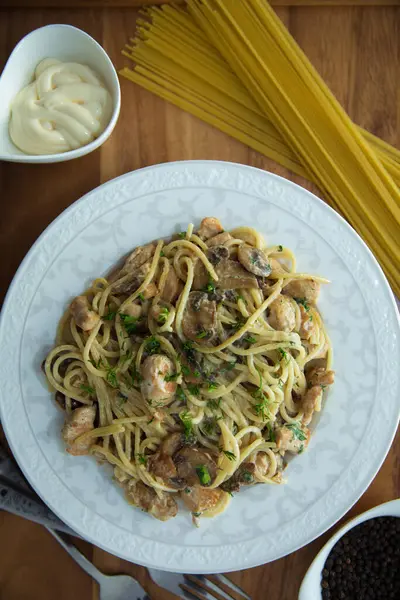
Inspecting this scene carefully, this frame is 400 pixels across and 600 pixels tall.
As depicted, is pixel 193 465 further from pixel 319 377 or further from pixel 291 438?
pixel 319 377

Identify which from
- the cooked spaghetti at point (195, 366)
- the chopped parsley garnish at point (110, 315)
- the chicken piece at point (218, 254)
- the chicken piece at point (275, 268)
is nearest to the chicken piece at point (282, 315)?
the cooked spaghetti at point (195, 366)

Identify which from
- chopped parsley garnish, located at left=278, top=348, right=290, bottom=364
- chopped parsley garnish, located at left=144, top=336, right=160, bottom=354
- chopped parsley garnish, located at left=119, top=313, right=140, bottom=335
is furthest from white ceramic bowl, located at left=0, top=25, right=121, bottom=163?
chopped parsley garnish, located at left=278, top=348, right=290, bottom=364

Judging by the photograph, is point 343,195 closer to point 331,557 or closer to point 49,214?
point 49,214

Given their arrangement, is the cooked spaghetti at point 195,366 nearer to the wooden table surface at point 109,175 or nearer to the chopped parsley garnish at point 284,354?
the chopped parsley garnish at point 284,354

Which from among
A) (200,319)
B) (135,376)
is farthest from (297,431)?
(135,376)

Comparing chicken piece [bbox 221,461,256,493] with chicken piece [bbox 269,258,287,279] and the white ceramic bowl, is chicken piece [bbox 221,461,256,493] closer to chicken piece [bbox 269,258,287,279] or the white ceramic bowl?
chicken piece [bbox 269,258,287,279]

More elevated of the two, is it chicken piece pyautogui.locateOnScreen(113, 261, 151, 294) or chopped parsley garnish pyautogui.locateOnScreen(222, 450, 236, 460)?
chicken piece pyautogui.locateOnScreen(113, 261, 151, 294)

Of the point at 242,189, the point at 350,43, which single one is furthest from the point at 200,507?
the point at 350,43
